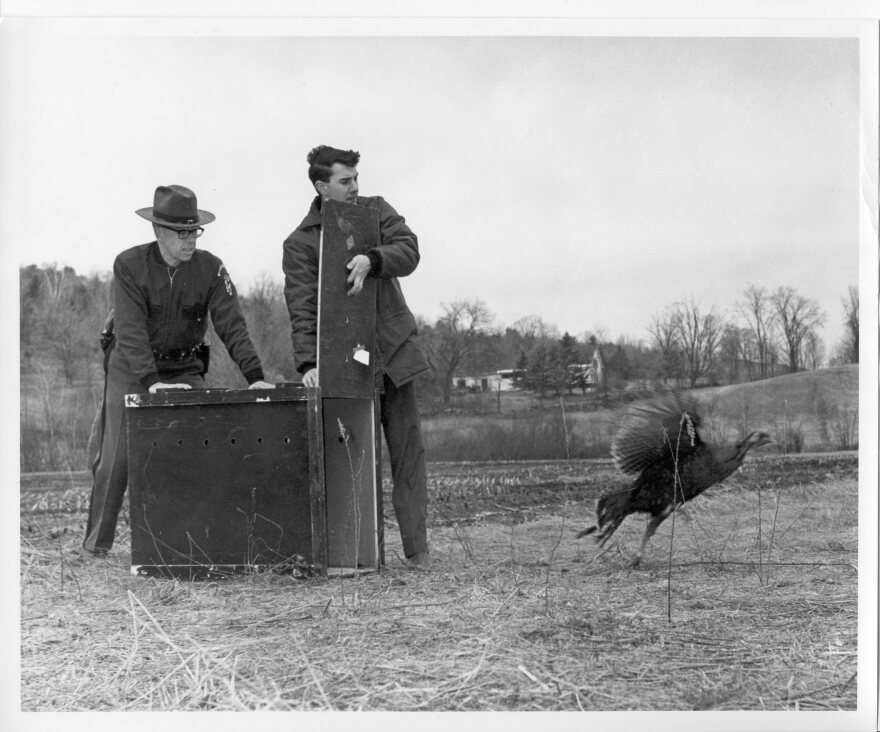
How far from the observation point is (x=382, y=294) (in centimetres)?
534

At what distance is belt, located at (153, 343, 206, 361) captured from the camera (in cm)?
553

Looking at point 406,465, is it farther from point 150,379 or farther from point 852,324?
point 852,324

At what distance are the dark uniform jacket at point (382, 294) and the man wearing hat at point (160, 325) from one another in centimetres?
42

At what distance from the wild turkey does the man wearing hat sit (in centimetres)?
193

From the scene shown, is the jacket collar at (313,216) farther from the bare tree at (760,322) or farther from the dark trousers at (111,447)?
the bare tree at (760,322)

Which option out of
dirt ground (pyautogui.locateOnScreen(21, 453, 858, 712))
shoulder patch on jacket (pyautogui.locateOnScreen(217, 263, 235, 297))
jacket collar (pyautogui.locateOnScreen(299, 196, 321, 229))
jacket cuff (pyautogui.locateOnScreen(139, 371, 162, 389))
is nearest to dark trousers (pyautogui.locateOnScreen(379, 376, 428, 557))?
dirt ground (pyautogui.locateOnScreen(21, 453, 858, 712))

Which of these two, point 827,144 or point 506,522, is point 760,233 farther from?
point 506,522

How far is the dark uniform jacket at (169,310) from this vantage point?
547 cm

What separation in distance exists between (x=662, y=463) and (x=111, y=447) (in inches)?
111

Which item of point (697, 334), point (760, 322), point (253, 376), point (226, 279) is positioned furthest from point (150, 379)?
point (760, 322)

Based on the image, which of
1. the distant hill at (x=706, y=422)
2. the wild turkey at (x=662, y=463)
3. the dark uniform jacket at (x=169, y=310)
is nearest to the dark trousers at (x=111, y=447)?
the dark uniform jacket at (x=169, y=310)

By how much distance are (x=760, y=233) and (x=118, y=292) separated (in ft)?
10.8

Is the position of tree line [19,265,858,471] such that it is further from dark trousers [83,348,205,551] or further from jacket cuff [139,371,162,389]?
jacket cuff [139,371,162,389]

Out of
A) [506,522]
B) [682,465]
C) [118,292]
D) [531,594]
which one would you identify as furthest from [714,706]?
[118,292]
